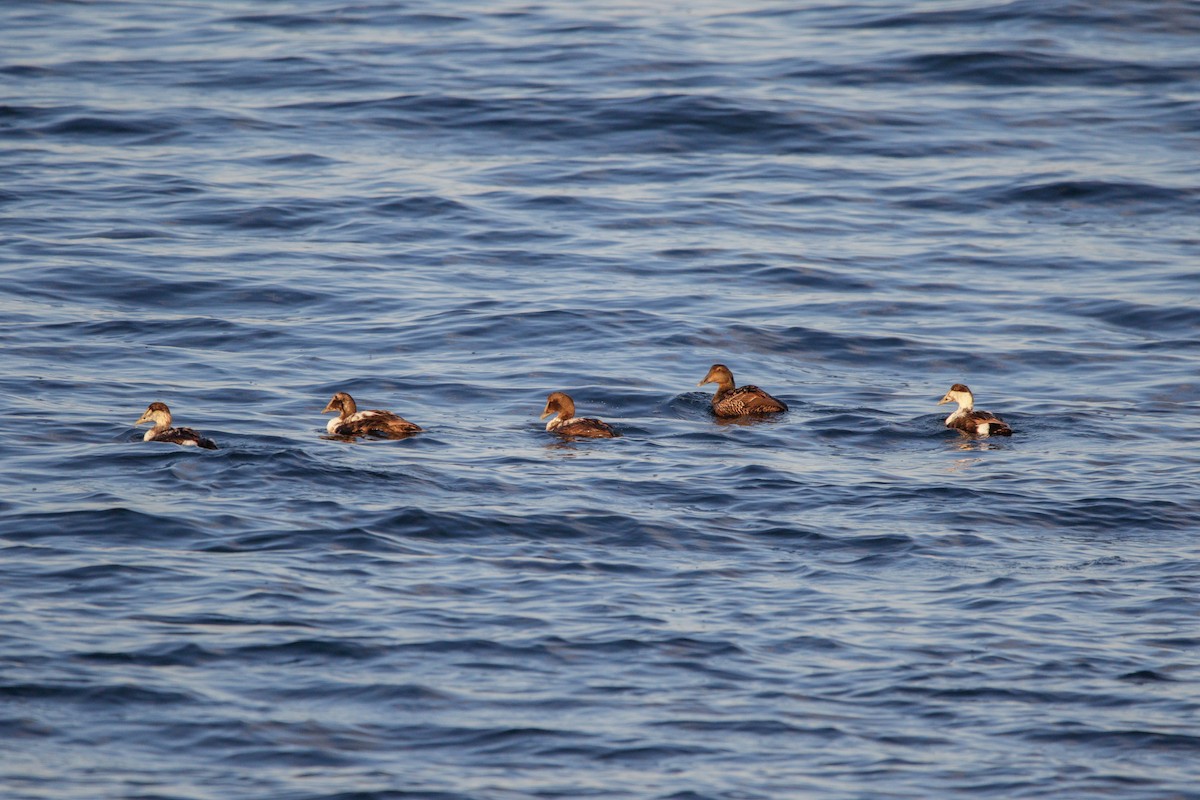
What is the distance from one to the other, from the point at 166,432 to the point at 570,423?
11.0ft

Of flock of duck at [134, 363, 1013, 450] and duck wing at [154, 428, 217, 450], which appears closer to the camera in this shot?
duck wing at [154, 428, 217, 450]

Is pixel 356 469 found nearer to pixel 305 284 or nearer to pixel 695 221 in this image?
pixel 305 284

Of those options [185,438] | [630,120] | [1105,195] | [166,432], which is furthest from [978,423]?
[630,120]

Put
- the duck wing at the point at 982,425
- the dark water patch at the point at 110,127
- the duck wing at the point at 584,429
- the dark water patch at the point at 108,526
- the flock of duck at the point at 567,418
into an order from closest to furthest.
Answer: the dark water patch at the point at 108,526 < the flock of duck at the point at 567,418 < the duck wing at the point at 584,429 < the duck wing at the point at 982,425 < the dark water patch at the point at 110,127

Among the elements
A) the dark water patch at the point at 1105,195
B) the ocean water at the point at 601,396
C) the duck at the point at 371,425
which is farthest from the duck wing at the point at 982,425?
the dark water patch at the point at 1105,195

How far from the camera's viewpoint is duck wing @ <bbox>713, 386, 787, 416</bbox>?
1421cm

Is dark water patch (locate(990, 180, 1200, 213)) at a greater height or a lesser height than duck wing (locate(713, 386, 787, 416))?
greater

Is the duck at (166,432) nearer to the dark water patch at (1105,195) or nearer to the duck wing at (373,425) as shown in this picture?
the duck wing at (373,425)

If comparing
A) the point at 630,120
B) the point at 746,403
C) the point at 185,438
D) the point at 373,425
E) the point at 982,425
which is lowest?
the point at 982,425

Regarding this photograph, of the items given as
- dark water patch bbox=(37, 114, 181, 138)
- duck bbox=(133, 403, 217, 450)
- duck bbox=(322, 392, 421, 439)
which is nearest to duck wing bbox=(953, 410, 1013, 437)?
duck bbox=(322, 392, 421, 439)

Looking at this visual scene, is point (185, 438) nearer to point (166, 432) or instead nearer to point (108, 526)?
point (166, 432)

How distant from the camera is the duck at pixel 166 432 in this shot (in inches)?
480

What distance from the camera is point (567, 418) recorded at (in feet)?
44.6

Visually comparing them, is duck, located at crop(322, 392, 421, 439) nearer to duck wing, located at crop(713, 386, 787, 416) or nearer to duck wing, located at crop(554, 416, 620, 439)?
duck wing, located at crop(554, 416, 620, 439)
